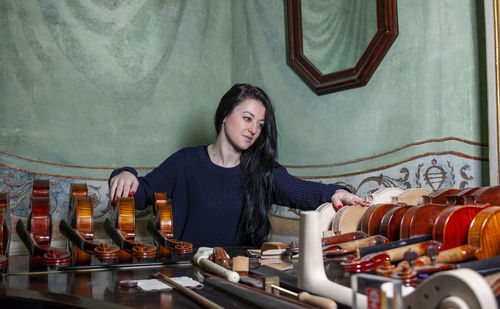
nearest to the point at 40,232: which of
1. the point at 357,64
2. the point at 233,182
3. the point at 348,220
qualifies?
the point at 348,220

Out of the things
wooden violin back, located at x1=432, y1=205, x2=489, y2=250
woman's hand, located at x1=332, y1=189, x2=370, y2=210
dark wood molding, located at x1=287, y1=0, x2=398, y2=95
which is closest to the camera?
wooden violin back, located at x1=432, y1=205, x2=489, y2=250

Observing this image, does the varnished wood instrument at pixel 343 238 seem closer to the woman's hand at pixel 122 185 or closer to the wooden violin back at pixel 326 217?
the wooden violin back at pixel 326 217

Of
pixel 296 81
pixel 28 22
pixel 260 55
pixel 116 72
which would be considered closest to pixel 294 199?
pixel 296 81

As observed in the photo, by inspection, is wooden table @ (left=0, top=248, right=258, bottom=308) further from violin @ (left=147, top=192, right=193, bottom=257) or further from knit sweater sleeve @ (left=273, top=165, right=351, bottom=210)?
knit sweater sleeve @ (left=273, top=165, right=351, bottom=210)

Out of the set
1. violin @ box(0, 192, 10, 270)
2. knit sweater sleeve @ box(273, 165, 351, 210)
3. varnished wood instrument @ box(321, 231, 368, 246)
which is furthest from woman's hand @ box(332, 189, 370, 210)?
violin @ box(0, 192, 10, 270)

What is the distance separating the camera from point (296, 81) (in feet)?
11.8

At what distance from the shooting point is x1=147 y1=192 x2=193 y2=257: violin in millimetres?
1752

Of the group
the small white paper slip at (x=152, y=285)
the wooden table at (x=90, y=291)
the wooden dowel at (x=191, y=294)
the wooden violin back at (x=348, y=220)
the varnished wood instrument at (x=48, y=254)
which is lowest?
the wooden table at (x=90, y=291)

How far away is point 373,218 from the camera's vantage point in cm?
177

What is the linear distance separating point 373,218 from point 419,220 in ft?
0.97

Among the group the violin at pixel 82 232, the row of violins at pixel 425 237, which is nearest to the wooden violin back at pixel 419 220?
the row of violins at pixel 425 237

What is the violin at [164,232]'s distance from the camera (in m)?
1.75

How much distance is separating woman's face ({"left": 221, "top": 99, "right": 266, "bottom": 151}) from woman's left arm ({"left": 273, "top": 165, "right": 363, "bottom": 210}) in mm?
293

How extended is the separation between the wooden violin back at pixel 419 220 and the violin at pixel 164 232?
780 mm
